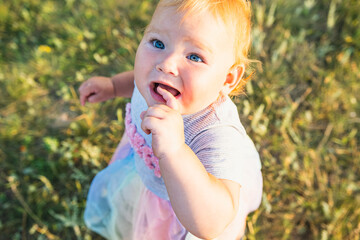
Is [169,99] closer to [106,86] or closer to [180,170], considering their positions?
[180,170]

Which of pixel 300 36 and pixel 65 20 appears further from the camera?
pixel 65 20

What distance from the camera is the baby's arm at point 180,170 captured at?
0.84 metres

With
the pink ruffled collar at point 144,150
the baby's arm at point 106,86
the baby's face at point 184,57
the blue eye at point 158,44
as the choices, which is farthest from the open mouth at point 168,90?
the baby's arm at point 106,86

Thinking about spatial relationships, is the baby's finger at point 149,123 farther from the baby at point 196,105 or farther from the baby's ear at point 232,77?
the baby's ear at point 232,77

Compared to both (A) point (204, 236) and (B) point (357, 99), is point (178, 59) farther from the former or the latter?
(B) point (357, 99)

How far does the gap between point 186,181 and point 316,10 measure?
7.18 ft

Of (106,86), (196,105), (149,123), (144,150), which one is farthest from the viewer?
(106,86)

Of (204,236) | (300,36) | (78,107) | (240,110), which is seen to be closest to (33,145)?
(78,107)

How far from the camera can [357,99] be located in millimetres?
2119

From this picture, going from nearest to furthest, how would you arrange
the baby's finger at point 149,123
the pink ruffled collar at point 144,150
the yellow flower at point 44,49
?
the baby's finger at point 149,123, the pink ruffled collar at point 144,150, the yellow flower at point 44,49

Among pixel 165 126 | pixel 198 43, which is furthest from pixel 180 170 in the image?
pixel 198 43

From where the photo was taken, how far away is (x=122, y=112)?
2.14m

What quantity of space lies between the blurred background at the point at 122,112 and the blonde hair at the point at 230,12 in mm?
799

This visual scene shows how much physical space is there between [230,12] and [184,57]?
7.3 inches
